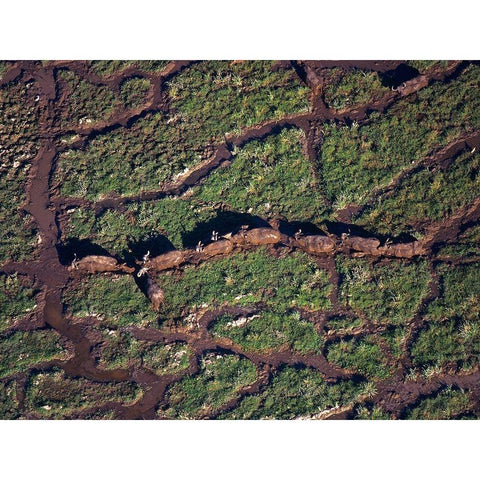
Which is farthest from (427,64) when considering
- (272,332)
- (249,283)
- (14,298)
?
(14,298)

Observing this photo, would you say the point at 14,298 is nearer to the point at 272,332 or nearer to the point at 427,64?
the point at 272,332

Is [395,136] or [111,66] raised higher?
[111,66]

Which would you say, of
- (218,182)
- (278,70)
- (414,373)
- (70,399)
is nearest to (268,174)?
(218,182)

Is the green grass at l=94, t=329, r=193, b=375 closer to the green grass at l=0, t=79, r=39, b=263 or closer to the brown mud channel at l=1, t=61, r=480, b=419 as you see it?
the brown mud channel at l=1, t=61, r=480, b=419

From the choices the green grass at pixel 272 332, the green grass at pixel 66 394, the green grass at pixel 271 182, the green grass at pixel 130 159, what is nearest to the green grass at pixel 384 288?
the green grass at pixel 272 332

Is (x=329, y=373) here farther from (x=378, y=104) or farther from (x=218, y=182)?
(x=378, y=104)

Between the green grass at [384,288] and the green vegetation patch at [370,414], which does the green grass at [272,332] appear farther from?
the green vegetation patch at [370,414]
